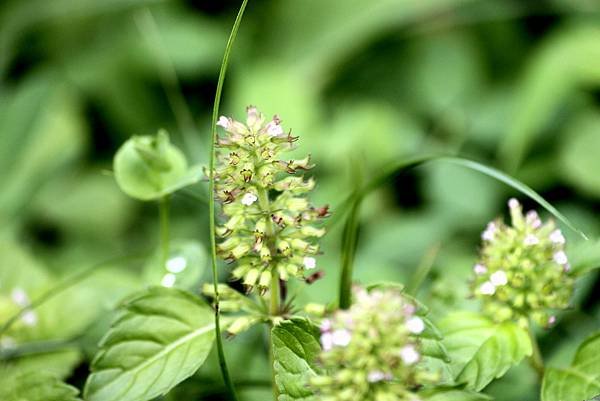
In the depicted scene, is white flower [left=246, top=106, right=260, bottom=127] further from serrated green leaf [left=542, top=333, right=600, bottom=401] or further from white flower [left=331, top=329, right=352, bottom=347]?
serrated green leaf [left=542, top=333, right=600, bottom=401]

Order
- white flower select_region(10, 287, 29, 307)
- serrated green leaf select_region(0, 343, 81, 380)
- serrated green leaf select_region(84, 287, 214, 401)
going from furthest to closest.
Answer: white flower select_region(10, 287, 29, 307), serrated green leaf select_region(0, 343, 81, 380), serrated green leaf select_region(84, 287, 214, 401)

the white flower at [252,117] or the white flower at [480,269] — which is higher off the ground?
the white flower at [252,117]

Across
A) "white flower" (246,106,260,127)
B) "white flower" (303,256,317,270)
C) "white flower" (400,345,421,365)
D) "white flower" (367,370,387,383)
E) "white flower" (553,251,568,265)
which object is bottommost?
"white flower" (367,370,387,383)

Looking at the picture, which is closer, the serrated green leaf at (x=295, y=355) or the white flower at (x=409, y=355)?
the white flower at (x=409, y=355)

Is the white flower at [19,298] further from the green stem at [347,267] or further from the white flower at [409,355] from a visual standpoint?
the white flower at [409,355]

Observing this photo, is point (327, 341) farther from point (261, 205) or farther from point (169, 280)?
point (169, 280)

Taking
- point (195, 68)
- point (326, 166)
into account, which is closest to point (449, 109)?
point (326, 166)

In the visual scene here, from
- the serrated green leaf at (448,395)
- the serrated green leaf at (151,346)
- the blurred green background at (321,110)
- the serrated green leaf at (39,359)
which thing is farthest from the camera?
the blurred green background at (321,110)

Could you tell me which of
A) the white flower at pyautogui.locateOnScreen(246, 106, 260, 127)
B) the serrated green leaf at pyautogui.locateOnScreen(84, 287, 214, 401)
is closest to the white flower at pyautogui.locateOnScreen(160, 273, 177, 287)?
the serrated green leaf at pyautogui.locateOnScreen(84, 287, 214, 401)

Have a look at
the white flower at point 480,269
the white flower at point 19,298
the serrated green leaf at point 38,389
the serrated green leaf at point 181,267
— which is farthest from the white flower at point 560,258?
the white flower at point 19,298
